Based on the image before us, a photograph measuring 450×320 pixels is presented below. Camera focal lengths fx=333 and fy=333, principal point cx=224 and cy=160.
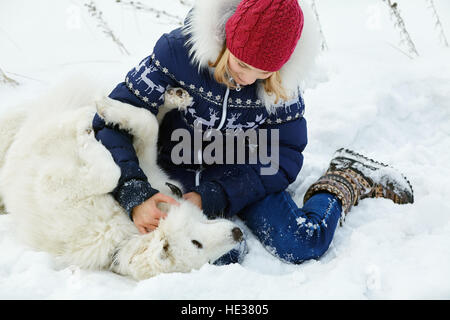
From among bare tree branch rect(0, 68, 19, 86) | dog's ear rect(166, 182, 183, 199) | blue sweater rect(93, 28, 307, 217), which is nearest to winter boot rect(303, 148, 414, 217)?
blue sweater rect(93, 28, 307, 217)

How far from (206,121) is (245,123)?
25 centimetres

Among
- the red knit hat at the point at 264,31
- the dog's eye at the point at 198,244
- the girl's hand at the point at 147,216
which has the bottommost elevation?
the dog's eye at the point at 198,244

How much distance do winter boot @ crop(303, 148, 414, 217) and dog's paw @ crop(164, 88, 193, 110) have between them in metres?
1.02

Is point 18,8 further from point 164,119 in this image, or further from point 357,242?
point 357,242

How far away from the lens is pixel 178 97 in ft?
6.60

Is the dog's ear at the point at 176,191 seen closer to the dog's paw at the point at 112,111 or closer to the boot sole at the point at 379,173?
the dog's paw at the point at 112,111

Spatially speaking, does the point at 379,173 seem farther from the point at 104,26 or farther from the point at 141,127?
the point at 104,26

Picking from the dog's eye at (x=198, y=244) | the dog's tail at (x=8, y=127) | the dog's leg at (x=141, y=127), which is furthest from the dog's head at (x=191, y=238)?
the dog's tail at (x=8, y=127)

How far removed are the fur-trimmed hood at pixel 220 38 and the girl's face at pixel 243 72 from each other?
101mm

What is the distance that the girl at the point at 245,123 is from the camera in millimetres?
1595
